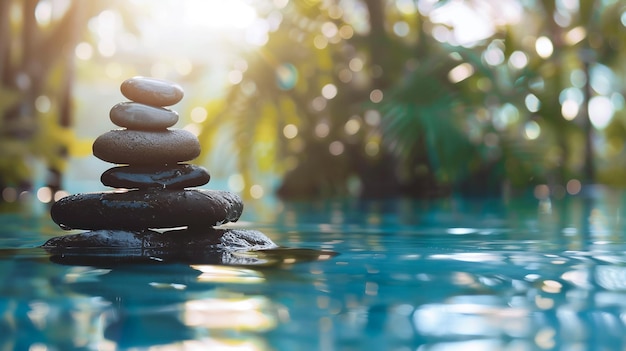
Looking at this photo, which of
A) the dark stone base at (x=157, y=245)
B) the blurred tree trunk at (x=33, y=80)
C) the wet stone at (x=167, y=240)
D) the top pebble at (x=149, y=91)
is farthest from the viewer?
the blurred tree trunk at (x=33, y=80)

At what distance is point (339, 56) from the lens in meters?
13.5

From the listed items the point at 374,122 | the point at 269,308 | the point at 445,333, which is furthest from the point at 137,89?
the point at 374,122

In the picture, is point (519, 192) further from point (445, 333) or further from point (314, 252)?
point (445, 333)

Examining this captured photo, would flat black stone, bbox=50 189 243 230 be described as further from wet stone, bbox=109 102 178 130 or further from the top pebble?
the top pebble

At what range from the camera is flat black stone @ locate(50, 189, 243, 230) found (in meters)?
4.09

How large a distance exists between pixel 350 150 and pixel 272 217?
6098mm

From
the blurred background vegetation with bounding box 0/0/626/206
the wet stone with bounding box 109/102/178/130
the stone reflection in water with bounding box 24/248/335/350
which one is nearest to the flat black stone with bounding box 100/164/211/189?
the wet stone with bounding box 109/102/178/130

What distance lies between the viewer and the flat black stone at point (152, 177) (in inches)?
167

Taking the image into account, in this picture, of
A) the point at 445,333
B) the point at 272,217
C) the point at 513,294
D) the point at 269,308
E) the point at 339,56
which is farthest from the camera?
the point at 339,56

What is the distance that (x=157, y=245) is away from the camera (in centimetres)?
408

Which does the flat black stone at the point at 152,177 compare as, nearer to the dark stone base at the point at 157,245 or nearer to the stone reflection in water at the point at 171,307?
the dark stone base at the point at 157,245

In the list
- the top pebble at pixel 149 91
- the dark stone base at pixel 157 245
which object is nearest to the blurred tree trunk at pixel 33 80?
the top pebble at pixel 149 91

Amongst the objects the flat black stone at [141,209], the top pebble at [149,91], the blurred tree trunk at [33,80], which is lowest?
the flat black stone at [141,209]

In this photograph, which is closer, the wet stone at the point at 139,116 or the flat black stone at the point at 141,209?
the flat black stone at the point at 141,209
